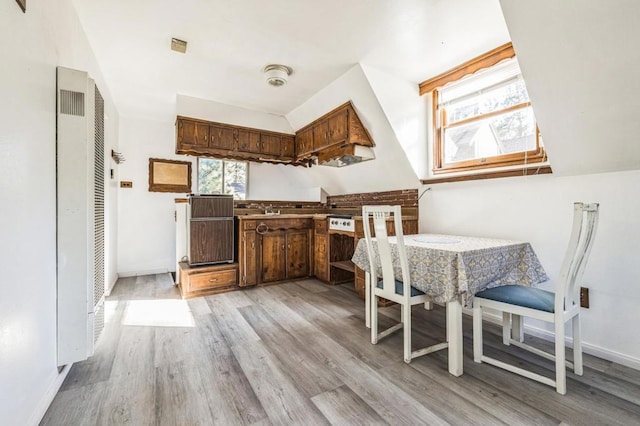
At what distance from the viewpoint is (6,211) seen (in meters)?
1.10

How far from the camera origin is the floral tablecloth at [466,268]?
1750 millimetres

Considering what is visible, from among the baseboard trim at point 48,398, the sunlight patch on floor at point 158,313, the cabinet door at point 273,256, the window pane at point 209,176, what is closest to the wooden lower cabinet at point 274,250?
the cabinet door at point 273,256

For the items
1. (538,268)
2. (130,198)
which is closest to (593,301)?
(538,268)

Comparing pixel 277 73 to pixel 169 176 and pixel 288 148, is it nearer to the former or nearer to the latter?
pixel 288 148

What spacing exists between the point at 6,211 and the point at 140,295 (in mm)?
2612

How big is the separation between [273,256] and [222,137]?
5.74ft

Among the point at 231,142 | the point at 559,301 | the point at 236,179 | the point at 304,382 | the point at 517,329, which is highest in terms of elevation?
the point at 231,142

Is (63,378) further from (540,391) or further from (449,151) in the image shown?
(449,151)

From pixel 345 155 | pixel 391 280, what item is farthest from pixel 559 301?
pixel 345 155

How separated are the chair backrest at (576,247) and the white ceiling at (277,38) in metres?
1.49

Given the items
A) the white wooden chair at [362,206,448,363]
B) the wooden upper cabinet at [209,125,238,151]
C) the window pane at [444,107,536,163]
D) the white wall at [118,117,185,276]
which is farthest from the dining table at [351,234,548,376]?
the white wall at [118,117,185,276]

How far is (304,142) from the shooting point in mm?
4117

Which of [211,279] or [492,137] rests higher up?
[492,137]

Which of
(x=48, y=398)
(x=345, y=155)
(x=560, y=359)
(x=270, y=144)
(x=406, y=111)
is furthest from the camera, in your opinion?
(x=270, y=144)
